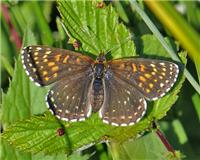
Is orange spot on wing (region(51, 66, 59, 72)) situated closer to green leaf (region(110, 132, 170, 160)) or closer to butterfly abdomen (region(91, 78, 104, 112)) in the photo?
butterfly abdomen (region(91, 78, 104, 112))

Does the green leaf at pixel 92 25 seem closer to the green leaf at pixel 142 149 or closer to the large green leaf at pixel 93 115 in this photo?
the large green leaf at pixel 93 115

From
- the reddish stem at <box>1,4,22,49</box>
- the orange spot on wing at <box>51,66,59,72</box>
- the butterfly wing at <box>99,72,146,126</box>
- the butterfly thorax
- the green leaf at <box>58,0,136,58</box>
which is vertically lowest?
the butterfly wing at <box>99,72,146,126</box>

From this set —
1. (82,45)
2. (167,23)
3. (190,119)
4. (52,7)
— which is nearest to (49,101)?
(82,45)

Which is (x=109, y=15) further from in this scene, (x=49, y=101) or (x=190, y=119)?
(x=190, y=119)

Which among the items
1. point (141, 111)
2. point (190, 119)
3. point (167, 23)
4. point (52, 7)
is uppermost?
point (52, 7)

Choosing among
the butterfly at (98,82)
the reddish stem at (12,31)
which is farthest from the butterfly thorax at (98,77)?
the reddish stem at (12,31)

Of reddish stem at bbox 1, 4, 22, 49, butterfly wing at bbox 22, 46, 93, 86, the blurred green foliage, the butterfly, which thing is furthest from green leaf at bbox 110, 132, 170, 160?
reddish stem at bbox 1, 4, 22, 49

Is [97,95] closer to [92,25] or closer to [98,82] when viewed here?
[98,82]
